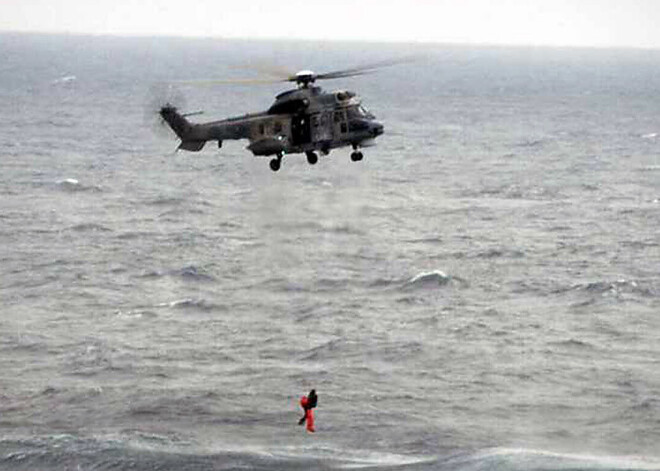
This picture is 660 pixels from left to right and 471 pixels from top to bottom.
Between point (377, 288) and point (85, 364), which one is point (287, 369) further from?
point (377, 288)

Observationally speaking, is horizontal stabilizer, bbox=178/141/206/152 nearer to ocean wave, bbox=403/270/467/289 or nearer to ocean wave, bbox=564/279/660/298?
ocean wave, bbox=403/270/467/289

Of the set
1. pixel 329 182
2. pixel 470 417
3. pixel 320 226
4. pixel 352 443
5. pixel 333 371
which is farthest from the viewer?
pixel 329 182

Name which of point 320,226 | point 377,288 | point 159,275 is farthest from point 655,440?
point 320,226

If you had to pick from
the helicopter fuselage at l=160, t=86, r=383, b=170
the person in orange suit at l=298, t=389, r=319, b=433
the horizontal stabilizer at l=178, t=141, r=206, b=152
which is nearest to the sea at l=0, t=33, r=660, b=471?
the person in orange suit at l=298, t=389, r=319, b=433

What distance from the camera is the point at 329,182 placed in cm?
19212

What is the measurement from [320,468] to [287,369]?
22522mm

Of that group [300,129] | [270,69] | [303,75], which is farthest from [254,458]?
[270,69]

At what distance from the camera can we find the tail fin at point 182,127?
66750mm

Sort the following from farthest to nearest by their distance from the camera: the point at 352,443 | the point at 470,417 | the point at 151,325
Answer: the point at 151,325 → the point at 470,417 → the point at 352,443

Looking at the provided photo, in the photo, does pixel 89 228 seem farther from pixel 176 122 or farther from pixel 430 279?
pixel 176 122

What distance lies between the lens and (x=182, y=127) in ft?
220

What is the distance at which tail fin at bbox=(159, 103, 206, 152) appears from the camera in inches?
2628

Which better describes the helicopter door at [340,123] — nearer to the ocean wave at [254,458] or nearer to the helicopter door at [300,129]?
the helicopter door at [300,129]

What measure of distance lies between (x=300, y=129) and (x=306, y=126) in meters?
0.32
